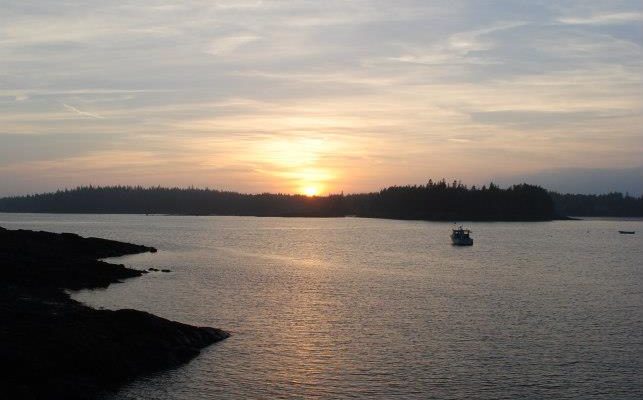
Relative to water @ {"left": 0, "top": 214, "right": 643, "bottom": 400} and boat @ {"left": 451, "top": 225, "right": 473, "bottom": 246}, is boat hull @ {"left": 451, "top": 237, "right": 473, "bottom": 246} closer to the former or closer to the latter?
boat @ {"left": 451, "top": 225, "right": 473, "bottom": 246}

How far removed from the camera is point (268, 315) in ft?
186

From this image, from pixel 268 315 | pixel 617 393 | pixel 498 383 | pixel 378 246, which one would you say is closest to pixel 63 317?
pixel 268 315

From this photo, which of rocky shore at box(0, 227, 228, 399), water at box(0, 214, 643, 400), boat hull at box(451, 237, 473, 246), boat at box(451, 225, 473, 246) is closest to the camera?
rocky shore at box(0, 227, 228, 399)

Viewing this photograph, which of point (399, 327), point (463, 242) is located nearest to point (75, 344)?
point (399, 327)

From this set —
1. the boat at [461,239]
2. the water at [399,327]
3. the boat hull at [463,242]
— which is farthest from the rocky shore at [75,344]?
the boat at [461,239]

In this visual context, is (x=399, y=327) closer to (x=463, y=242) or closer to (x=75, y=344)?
(x=75, y=344)

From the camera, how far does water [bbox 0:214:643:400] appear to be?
36.2 m

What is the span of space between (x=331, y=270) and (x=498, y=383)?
60.7 meters

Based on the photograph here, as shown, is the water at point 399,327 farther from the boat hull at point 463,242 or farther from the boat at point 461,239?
the boat at point 461,239

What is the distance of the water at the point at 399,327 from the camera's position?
3622 cm

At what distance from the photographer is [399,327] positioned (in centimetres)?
5138

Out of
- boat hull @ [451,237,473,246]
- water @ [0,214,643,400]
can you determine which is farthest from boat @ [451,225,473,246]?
water @ [0,214,643,400]

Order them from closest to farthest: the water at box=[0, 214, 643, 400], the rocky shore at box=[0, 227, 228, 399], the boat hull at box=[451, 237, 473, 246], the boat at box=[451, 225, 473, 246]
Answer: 1. the rocky shore at box=[0, 227, 228, 399]
2. the water at box=[0, 214, 643, 400]
3. the boat hull at box=[451, 237, 473, 246]
4. the boat at box=[451, 225, 473, 246]

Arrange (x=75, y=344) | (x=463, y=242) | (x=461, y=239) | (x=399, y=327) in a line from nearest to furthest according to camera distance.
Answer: (x=75, y=344) < (x=399, y=327) < (x=463, y=242) < (x=461, y=239)
